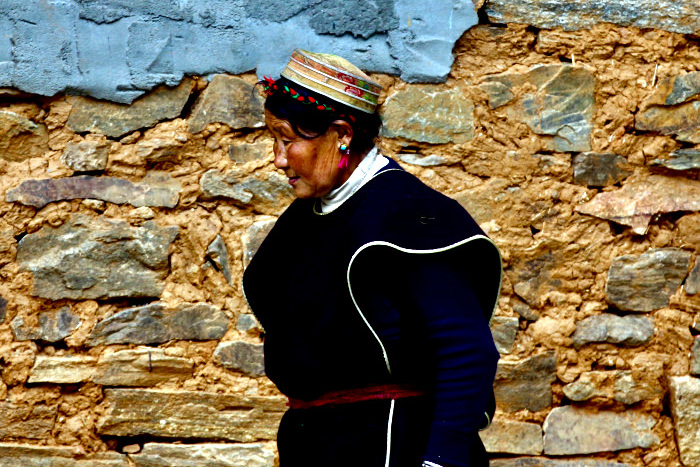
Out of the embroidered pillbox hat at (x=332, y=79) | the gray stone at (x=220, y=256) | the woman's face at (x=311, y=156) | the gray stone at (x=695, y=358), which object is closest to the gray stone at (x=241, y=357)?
the gray stone at (x=220, y=256)

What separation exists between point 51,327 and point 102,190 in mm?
515

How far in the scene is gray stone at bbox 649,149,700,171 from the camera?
11.0 ft

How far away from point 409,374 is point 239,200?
151cm

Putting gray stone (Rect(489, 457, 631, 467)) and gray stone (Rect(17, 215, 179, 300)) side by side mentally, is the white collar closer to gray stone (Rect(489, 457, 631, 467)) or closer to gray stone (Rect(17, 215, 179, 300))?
gray stone (Rect(17, 215, 179, 300))

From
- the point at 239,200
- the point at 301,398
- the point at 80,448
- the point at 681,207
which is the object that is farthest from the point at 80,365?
the point at 681,207

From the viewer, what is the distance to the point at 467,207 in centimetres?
331

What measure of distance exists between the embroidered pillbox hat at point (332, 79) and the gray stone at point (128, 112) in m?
1.29

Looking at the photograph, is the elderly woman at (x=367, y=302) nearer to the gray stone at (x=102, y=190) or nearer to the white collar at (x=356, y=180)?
the white collar at (x=356, y=180)

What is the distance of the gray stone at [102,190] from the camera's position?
10.3 ft

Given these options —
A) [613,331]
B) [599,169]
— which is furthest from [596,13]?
[613,331]

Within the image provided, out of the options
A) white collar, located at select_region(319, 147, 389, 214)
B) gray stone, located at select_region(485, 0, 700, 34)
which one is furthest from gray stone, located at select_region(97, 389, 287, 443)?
→ gray stone, located at select_region(485, 0, 700, 34)

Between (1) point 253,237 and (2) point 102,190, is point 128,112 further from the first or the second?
(1) point 253,237

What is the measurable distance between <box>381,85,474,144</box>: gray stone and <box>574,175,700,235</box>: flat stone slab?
0.53 meters

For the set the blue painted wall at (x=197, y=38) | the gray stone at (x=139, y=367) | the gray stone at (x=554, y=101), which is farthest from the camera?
the gray stone at (x=554, y=101)
